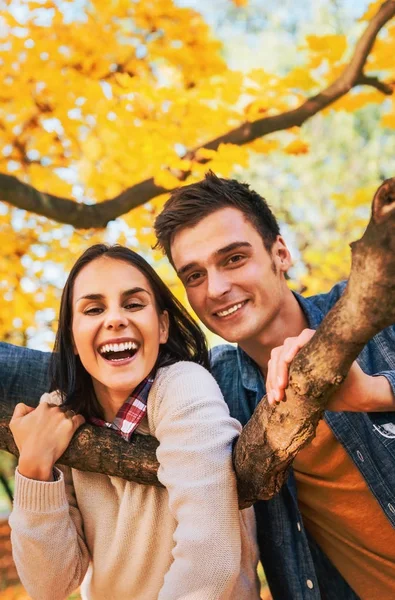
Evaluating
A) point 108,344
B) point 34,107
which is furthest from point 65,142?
point 108,344

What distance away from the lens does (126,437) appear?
1.64 metres

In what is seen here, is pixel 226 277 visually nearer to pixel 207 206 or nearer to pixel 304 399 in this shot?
pixel 207 206

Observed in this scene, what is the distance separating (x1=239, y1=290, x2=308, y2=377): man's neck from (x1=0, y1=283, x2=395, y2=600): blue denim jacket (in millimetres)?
41

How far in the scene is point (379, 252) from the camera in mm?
951

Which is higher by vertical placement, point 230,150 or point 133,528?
point 230,150

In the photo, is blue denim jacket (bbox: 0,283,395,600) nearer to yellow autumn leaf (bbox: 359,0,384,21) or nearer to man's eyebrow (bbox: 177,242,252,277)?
man's eyebrow (bbox: 177,242,252,277)

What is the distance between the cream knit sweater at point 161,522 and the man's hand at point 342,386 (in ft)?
0.91

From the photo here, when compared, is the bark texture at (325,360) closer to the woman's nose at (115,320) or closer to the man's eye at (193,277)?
the woman's nose at (115,320)

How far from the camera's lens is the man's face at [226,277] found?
7.00 feet

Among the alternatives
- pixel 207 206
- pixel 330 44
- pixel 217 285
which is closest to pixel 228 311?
pixel 217 285

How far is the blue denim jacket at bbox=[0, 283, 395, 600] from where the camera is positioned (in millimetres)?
1902

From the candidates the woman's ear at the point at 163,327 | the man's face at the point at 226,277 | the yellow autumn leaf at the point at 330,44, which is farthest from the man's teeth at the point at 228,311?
the yellow autumn leaf at the point at 330,44

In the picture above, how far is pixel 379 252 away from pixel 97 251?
3.33ft

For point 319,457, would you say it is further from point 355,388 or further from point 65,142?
point 65,142
